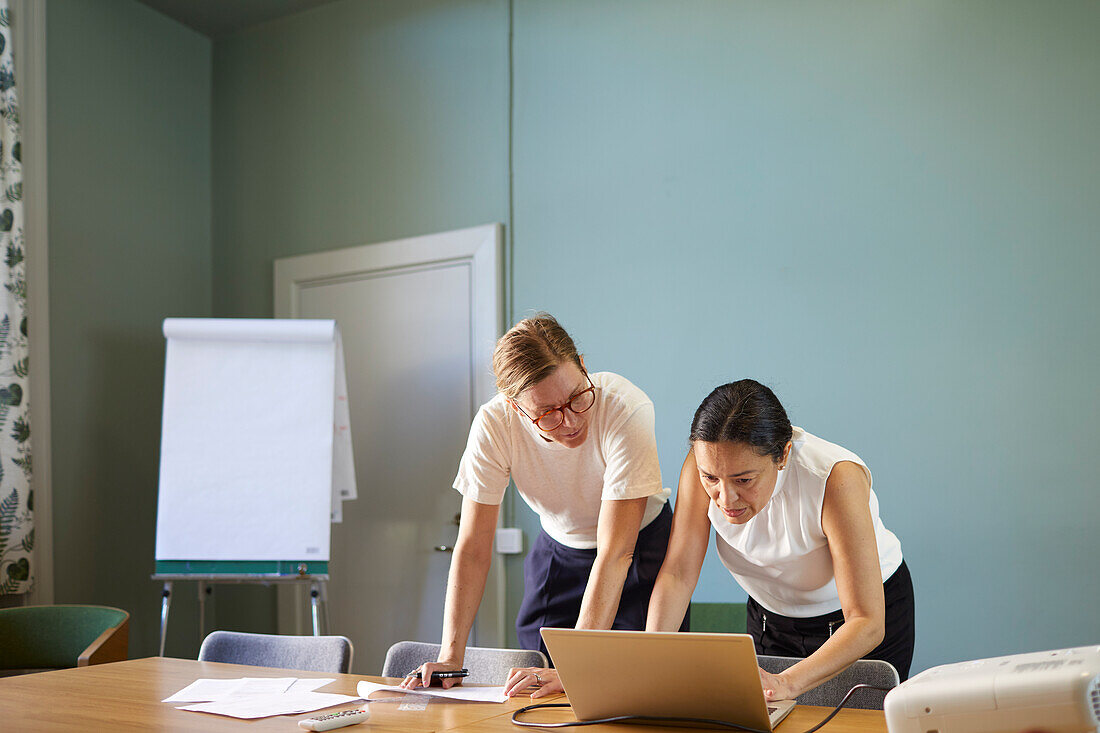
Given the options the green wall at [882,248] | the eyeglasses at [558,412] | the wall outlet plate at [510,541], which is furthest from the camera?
the wall outlet plate at [510,541]

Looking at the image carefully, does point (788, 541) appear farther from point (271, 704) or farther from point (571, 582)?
point (271, 704)

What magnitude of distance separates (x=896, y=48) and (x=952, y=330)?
95cm

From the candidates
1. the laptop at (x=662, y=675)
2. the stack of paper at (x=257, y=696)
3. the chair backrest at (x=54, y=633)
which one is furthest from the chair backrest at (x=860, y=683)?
the chair backrest at (x=54, y=633)

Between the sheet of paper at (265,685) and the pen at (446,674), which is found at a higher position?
the pen at (446,674)

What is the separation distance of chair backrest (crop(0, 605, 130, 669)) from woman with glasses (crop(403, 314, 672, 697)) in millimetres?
1434

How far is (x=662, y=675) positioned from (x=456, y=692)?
0.57 m

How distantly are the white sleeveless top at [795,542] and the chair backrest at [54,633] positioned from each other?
2.03 meters

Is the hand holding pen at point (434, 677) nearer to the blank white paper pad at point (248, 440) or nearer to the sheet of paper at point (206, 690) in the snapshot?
the sheet of paper at point (206, 690)

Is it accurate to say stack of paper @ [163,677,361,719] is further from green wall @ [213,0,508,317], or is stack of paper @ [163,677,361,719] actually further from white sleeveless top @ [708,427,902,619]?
green wall @ [213,0,508,317]

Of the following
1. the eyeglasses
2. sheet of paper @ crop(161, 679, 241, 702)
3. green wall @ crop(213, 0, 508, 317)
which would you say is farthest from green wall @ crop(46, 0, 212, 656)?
the eyeglasses

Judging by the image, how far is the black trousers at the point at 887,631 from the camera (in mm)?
2039

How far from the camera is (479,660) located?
2123 millimetres

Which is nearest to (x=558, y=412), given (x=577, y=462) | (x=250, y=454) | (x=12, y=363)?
(x=577, y=462)

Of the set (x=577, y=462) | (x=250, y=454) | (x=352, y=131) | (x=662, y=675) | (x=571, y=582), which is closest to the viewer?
(x=662, y=675)
